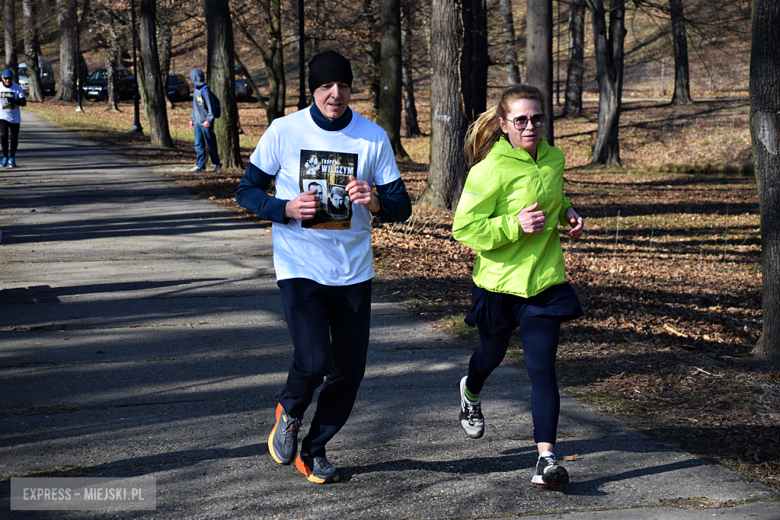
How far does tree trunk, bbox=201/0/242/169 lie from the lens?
17109 mm

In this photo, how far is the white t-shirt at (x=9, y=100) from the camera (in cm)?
1558

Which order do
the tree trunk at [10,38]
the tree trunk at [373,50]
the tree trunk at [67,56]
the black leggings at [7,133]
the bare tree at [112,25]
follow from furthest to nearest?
the tree trunk at [10,38]
the tree trunk at [67,56]
the bare tree at [112,25]
the tree trunk at [373,50]
the black leggings at [7,133]

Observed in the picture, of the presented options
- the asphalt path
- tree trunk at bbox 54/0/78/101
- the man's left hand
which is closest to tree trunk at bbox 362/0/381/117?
tree trunk at bbox 54/0/78/101

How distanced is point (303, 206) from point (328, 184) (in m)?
0.20

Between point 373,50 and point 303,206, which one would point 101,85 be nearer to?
point 373,50

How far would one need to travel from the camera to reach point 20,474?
152 inches

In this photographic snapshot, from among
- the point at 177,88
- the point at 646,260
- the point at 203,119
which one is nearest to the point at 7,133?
the point at 203,119

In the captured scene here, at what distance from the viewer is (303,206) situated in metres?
3.51

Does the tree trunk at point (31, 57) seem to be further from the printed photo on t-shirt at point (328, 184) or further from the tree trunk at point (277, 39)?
the printed photo on t-shirt at point (328, 184)

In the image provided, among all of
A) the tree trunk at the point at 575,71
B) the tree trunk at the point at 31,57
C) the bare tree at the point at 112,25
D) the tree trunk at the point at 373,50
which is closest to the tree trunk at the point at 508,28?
the tree trunk at the point at 575,71

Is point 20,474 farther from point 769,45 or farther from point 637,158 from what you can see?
point 637,158

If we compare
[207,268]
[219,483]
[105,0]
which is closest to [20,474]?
[219,483]

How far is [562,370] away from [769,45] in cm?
288

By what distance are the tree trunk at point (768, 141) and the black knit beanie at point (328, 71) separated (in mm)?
3720
